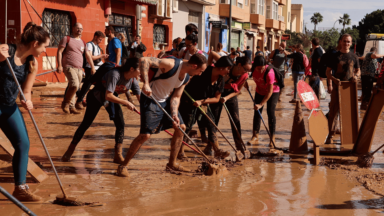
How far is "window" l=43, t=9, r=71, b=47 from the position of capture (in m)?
15.3

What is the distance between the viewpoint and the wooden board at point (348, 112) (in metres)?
7.10

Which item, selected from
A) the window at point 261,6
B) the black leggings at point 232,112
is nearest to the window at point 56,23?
the black leggings at point 232,112

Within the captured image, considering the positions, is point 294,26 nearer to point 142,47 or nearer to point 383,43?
point 383,43

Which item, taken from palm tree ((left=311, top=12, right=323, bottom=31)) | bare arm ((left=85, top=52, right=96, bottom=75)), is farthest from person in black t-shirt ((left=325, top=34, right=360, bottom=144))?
palm tree ((left=311, top=12, right=323, bottom=31))

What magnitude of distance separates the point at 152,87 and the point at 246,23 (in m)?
31.4

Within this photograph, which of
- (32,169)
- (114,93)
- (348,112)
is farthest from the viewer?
(348,112)

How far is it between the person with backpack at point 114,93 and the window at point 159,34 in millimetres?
17238

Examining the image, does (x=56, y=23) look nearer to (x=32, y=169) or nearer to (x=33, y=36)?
(x=32, y=169)

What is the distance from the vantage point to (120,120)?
5.71 meters

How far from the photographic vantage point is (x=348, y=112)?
7.14m

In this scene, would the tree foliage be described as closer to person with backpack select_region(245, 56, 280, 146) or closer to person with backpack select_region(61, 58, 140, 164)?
person with backpack select_region(245, 56, 280, 146)

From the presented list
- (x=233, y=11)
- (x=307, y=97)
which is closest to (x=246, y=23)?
(x=233, y=11)

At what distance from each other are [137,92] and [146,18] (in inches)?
636

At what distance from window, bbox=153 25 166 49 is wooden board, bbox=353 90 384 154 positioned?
670 inches
